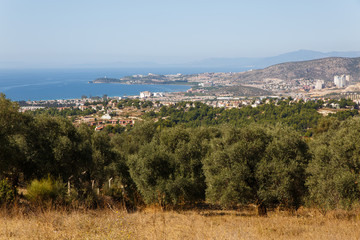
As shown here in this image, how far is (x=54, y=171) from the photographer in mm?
10680

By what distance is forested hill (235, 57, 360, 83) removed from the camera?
162125 millimetres

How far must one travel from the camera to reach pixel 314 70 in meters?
176

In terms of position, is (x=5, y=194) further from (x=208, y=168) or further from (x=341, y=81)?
(x=341, y=81)

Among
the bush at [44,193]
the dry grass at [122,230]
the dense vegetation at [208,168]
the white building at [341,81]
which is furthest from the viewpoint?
the white building at [341,81]

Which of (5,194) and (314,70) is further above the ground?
(314,70)

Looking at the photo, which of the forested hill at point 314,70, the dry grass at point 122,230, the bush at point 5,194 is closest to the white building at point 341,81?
the forested hill at point 314,70

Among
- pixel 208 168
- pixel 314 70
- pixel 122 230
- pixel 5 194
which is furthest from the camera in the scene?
pixel 314 70

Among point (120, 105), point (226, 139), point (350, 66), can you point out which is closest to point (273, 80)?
point (350, 66)

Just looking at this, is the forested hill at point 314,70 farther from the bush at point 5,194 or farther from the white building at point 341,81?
the bush at point 5,194

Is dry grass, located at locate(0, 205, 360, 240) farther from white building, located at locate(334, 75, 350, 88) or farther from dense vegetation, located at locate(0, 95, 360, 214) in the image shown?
white building, located at locate(334, 75, 350, 88)

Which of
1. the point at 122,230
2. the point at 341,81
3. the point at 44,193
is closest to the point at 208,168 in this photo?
the point at 44,193

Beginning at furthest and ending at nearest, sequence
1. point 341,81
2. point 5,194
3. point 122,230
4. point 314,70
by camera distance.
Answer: point 314,70 < point 341,81 < point 5,194 < point 122,230

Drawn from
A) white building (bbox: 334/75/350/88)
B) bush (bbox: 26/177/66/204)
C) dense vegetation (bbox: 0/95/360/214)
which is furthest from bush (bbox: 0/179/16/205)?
white building (bbox: 334/75/350/88)

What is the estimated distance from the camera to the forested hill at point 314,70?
162m
